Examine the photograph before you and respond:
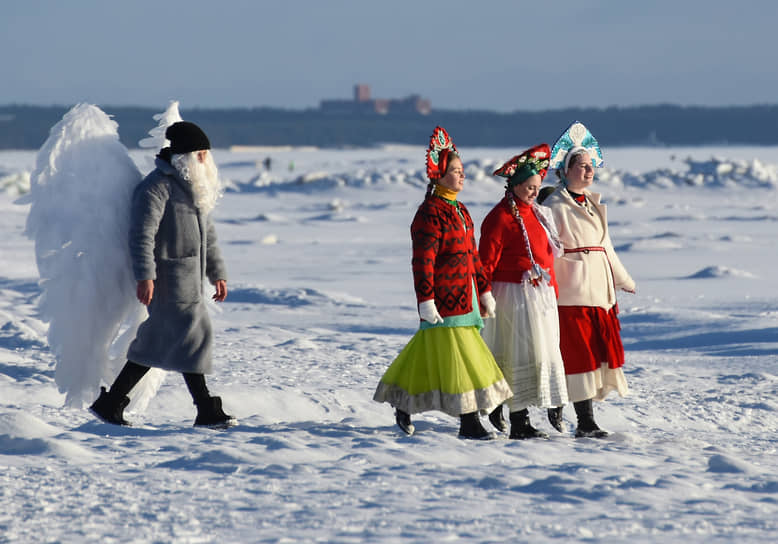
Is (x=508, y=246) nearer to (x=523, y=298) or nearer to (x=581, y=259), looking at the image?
(x=523, y=298)

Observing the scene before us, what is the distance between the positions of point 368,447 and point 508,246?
1050 millimetres

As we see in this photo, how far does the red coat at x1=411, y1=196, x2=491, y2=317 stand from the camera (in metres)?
4.30

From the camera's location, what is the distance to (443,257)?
4367 millimetres

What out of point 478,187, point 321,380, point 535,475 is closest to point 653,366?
point 321,380

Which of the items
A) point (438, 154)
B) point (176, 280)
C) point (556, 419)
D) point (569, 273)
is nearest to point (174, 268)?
point (176, 280)

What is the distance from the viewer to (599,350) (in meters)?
4.74

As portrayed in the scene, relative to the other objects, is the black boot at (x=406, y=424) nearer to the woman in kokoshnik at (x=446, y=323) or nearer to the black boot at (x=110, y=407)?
the woman in kokoshnik at (x=446, y=323)

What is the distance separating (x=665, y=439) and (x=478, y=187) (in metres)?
24.1

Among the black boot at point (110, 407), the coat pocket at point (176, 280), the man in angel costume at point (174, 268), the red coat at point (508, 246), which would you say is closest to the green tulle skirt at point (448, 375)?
the red coat at point (508, 246)

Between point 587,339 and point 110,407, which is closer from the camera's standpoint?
point 110,407

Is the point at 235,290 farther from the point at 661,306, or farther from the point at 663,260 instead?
the point at 663,260

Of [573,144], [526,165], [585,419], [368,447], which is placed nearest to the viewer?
[368,447]

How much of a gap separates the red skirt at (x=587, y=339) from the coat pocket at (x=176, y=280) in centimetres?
160

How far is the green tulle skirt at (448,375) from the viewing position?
4285 millimetres
